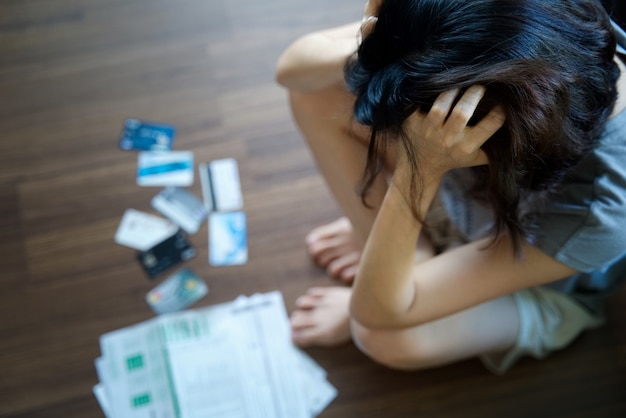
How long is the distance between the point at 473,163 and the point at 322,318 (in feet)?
1.92

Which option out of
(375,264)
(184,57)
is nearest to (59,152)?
(184,57)

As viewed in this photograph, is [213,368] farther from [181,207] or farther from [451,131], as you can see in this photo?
[451,131]

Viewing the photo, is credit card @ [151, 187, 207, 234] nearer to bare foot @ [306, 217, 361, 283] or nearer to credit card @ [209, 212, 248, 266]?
credit card @ [209, 212, 248, 266]

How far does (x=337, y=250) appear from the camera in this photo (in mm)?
1247

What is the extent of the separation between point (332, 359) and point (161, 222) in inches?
18.8

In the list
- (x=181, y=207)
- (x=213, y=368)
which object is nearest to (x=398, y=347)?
(x=213, y=368)

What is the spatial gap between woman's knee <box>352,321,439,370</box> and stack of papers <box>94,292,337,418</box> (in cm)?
13

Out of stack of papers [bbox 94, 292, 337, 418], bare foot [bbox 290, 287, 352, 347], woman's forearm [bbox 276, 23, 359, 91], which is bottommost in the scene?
stack of papers [bbox 94, 292, 337, 418]

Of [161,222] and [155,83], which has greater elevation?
A: [155,83]

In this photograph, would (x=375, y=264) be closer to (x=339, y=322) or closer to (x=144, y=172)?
(x=339, y=322)

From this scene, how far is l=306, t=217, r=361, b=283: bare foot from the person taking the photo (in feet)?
4.05

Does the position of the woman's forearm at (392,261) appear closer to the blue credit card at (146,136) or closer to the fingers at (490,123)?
the fingers at (490,123)

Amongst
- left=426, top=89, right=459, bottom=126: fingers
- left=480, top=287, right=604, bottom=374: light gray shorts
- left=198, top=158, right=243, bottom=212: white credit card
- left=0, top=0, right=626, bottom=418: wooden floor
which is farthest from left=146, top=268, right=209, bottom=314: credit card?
left=426, top=89, right=459, bottom=126: fingers

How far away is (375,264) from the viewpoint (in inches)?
33.1
